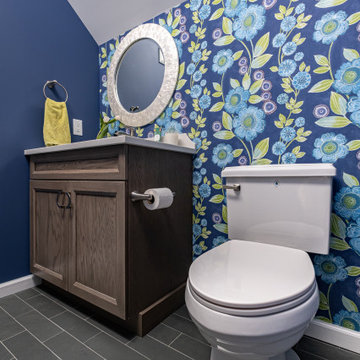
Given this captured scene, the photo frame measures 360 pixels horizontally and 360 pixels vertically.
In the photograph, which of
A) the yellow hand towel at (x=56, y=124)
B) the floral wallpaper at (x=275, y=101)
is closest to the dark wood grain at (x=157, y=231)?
the floral wallpaper at (x=275, y=101)

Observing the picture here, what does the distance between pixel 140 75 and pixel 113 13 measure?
0.48 meters

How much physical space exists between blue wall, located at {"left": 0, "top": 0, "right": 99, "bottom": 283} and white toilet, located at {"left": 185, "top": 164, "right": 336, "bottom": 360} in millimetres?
1227

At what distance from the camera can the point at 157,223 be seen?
1188 millimetres

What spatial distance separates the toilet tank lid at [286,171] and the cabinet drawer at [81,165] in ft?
1.65

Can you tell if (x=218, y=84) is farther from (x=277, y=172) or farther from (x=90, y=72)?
Result: (x=90, y=72)

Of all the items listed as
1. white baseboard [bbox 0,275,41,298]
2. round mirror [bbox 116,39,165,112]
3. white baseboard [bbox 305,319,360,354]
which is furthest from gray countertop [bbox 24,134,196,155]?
white baseboard [bbox 305,319,360,354]

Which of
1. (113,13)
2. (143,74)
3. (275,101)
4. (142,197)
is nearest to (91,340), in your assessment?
(142,197)

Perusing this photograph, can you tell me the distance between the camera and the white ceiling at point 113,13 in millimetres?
1553

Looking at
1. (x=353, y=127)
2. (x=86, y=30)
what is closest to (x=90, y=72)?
(x=86, y=30)

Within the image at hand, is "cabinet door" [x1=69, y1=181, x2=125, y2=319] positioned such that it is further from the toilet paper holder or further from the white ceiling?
the white ceiling

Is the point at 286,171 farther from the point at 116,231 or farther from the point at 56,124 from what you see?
the point at 56,124

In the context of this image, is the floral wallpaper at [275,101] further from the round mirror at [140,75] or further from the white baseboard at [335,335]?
the round mirror at [140,75]

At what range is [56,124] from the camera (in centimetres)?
160

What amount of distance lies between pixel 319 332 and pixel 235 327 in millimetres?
734
